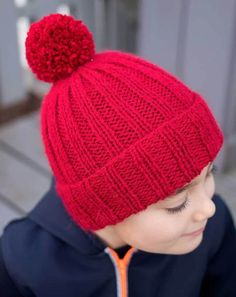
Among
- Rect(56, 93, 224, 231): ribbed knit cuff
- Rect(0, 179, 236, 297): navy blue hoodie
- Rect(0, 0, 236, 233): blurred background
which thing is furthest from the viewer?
Rect(0, 0, 236, 233): blurred background

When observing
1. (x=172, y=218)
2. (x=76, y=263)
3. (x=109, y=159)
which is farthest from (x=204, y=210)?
(x=76, y=263)

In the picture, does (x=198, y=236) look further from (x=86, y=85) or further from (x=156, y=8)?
Result: (x=156, y=8)

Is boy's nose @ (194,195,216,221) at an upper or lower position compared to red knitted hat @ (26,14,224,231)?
lower

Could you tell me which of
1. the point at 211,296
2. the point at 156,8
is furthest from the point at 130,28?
the point at 211,296

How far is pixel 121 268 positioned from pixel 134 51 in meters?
1.54

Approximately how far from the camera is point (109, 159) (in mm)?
834

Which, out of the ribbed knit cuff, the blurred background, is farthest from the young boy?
the blurred background

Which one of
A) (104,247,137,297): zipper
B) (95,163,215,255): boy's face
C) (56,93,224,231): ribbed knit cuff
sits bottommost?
(104,247,137,297): zipper

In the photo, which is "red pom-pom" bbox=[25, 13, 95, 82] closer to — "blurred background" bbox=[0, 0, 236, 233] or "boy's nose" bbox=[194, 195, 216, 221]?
"boy's nose" bbox=[194, 195, 216, 221]

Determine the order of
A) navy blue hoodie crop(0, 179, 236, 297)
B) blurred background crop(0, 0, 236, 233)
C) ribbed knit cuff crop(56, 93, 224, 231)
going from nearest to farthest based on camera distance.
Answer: ribbed knit cuff crop(56, 93, 224, 231) < navy blue hoodie crop(0, 179, 236, 297) < blurred background crop(0, 0, 236, 233)

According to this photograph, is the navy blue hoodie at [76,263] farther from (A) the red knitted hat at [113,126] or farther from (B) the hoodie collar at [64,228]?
(A) the red knitted hat at [113,126]

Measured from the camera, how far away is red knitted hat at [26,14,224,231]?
829 millimetres

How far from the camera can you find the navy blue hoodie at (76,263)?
3.33ft

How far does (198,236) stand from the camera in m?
0.95
